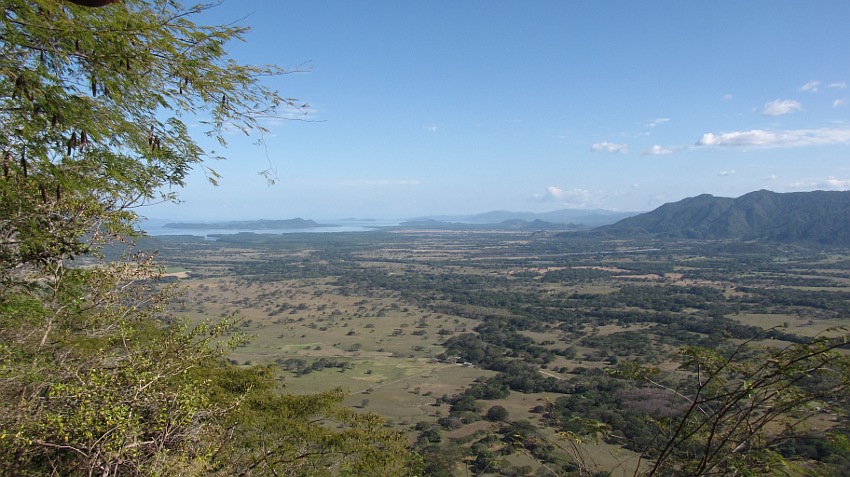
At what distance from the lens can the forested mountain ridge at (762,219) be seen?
131 m

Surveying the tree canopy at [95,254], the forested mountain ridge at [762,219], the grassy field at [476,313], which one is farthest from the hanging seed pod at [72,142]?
the forested mountain ridge at [762,219]

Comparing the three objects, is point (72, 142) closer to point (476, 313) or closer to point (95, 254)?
point (95, 254)

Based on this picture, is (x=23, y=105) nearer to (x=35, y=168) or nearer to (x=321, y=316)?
(x=35, y=168)

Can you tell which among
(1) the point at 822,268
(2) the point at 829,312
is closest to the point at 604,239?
(1) the point at 822,268

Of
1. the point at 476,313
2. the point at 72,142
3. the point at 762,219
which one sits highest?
the point at 72,142

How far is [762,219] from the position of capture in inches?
6211

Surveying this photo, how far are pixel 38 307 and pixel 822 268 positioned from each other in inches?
4186

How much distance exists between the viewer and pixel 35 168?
16.2 ft

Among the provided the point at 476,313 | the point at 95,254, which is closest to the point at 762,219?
the point at 476,313

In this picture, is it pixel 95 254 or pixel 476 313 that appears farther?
pixel 476 313

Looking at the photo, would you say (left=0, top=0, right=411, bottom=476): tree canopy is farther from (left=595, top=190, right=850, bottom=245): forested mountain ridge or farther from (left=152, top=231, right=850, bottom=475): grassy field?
(left=595, top=190, right=850, bottom=245): forested mountain ridge

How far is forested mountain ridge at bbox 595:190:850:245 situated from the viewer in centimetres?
13062

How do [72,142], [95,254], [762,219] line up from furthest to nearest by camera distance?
[762,219]
[95,254]
[72,142]

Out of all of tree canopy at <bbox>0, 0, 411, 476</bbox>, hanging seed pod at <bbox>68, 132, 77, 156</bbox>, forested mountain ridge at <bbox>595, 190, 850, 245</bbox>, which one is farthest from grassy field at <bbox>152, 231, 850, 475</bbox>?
forested mountain ridge at <bbox>595, 190, 850, 245</bbox>
